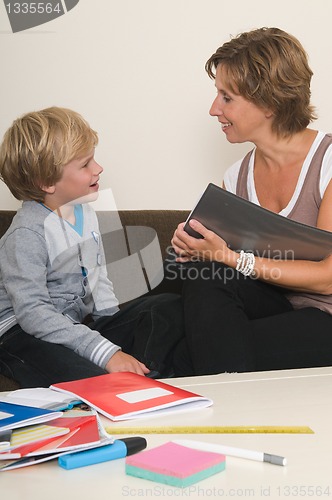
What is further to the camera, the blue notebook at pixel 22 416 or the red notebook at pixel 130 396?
the red notebook at pixel 130 396

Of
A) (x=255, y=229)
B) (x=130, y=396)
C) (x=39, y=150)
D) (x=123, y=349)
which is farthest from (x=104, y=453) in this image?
(x=39, y=150)

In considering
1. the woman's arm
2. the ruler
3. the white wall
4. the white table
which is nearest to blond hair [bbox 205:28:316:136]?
the woman's arm

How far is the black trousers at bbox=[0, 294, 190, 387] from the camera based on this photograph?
1747 mm

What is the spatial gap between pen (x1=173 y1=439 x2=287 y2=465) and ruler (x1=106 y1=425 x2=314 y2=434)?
0.08 m

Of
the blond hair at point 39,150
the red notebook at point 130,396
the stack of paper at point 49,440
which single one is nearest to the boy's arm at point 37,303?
the blond hair at point 39,150

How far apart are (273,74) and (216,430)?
47.4 inches

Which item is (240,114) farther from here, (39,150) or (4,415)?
(4,415)

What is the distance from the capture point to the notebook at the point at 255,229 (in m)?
1.65

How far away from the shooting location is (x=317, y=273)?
181cm

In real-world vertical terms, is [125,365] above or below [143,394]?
below

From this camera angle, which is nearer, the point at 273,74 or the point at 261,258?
the point at 261,258

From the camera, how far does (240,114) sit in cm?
206

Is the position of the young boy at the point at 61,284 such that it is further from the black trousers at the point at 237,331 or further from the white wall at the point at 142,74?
the white wall at the point at 142,74

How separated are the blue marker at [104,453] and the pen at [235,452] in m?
0.05
